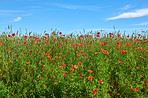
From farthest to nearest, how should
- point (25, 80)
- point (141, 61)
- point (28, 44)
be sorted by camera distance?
1. point (28, 44)
2. point (141, 61)
3. point (25, 80)

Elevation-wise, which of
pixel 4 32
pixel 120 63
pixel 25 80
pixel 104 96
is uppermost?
pixel 4 32

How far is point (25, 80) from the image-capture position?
10.00 ft

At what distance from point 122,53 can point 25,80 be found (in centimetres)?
230

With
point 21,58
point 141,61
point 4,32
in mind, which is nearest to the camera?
point 21,58

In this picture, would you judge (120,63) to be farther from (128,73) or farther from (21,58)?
(21,58)

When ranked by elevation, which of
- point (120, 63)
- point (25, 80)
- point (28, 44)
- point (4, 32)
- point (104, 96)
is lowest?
point (104, 96)

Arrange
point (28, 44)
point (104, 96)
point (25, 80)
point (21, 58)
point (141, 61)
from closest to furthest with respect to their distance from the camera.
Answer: point (104, 96) < point (25, 80) < point (21, 58) < point (141, 61) < point (28, 44)

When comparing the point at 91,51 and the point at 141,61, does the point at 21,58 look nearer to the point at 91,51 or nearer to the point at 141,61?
the point at 91,51

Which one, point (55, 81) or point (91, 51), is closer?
point (55, 81)

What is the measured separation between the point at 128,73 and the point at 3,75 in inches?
99.3

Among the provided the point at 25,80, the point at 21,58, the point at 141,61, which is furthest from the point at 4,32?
the point at 141,61

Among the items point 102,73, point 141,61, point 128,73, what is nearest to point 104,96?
point 102,73

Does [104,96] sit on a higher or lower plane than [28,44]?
lower

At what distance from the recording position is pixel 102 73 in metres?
3.14
